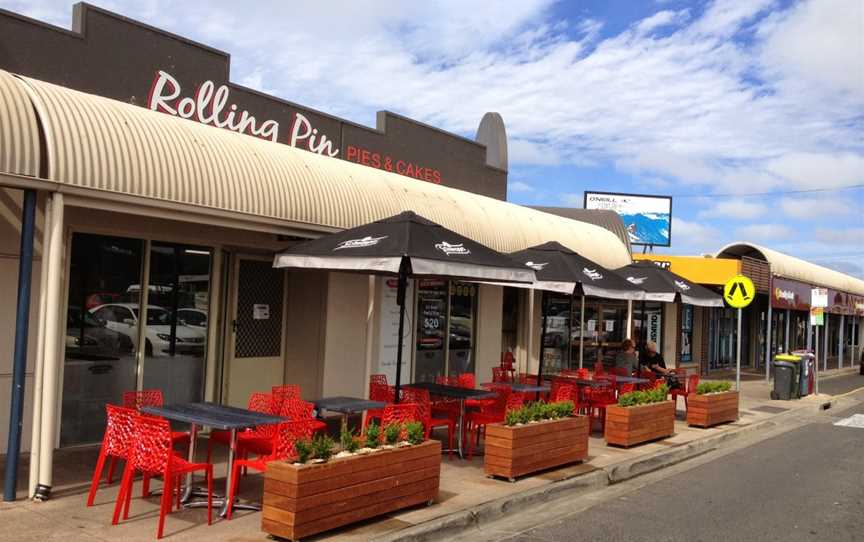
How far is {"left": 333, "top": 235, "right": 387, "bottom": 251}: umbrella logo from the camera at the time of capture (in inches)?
311

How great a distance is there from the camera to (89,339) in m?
8.55

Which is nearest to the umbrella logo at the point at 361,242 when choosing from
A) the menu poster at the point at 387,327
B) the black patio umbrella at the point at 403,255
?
the black patio umbrella at the point at 403,255

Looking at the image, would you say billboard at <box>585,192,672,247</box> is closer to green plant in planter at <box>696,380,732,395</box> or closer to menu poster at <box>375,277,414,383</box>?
green plant in planter at <box>696,380,732,395</box>

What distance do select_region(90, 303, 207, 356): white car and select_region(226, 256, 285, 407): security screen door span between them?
575mm

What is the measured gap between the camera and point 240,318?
10328 millimetres

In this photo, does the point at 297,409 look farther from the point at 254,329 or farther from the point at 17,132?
the point at 17,132

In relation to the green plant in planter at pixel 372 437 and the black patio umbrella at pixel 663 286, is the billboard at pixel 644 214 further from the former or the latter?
the green plant in planter at pixel 372 437

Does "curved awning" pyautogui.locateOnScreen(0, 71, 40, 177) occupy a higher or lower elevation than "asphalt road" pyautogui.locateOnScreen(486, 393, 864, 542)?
higher

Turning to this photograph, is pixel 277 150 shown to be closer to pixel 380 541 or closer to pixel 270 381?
pixel 270 381

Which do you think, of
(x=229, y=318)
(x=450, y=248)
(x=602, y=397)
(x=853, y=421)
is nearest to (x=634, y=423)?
(x=602, y=397)

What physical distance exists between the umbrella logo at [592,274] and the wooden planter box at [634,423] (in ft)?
6.06

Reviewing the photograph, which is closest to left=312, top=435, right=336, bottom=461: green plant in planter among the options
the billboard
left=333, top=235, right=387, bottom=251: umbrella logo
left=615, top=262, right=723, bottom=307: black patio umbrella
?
left=333, top=235, right=387, bottom=251: umbrella logo

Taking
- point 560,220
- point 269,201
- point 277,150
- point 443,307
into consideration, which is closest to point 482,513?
point 269,201

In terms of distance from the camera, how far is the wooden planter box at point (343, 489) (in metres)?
5.71
